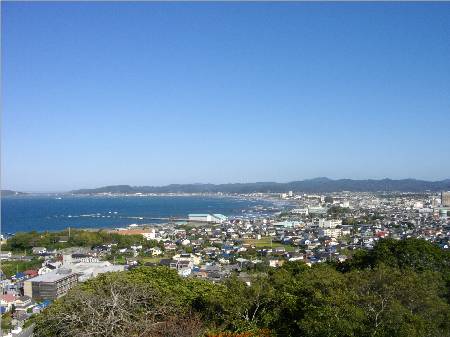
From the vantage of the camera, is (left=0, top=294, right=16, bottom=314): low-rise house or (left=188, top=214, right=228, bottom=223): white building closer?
(left=0, top=294, right=16, bottom=314): low-rise house

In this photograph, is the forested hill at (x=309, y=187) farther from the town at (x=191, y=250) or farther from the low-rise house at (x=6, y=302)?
the low-rise house at (x=6, y=302)

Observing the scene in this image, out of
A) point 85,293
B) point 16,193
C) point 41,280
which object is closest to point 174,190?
point 16,193

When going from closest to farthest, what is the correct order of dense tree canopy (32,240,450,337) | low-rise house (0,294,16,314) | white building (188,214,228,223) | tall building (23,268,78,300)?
dense tree canopy (32,240,450,337)
low-rise house (0,294,16,314)
tall building (23,268,78,300)
white building (188,214,228,223)

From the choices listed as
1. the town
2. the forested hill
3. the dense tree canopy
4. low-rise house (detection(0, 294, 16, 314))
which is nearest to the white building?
the town

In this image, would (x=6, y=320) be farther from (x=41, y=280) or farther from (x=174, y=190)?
(x=174, y=190)

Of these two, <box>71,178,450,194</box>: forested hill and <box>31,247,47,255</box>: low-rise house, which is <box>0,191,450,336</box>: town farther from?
<box>71,178,450,194</box>: forested hill

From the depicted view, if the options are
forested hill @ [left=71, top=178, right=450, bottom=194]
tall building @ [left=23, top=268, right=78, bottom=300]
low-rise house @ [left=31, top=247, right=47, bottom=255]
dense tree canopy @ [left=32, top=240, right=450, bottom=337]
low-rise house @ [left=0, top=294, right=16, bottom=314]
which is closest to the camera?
dense tree canopy @ [left=32, top=240, right=450, bottom=337]

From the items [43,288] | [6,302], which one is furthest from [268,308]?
[43,288]
